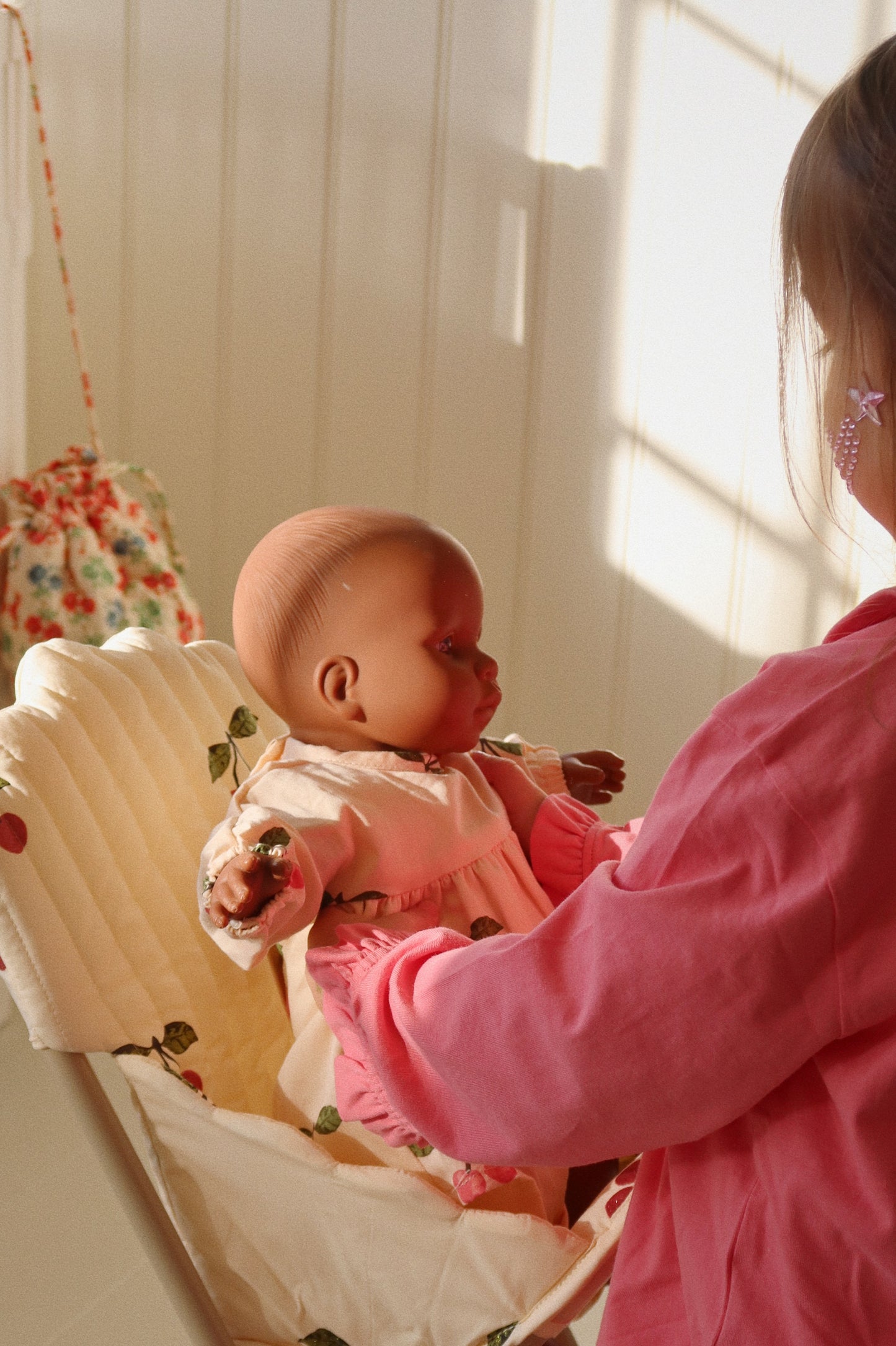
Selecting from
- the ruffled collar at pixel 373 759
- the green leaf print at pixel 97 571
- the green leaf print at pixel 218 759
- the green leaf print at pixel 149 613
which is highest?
the ruffled collar at pixel 373 759

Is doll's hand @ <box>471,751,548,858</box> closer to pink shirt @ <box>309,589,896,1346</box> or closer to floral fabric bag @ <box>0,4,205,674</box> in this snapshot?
pink shirt @ <box>309,589,896,1346</box>

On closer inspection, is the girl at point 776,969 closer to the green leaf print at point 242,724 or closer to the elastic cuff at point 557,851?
the elastic cuff at point 557,851

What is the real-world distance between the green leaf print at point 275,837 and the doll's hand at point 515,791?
262 mm

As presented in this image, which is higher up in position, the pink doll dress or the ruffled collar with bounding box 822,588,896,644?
the ruffled collar with bounding box 822,588,896,644

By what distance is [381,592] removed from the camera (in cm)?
92

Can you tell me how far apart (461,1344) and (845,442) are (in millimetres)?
564

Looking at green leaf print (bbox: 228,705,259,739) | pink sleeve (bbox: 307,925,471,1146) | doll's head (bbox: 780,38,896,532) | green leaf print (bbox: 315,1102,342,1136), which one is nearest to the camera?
doll's head (bbox: 780,38,896,532)

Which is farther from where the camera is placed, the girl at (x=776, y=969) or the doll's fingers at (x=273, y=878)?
the doll's fingers at (x=273, y=878)

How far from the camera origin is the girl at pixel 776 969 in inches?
19.5

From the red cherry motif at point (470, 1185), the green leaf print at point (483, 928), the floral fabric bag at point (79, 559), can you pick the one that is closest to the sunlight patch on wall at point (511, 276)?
the floral fabric bag at point (79, 559)

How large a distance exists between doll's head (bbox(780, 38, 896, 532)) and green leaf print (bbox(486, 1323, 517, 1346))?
0.50 meters

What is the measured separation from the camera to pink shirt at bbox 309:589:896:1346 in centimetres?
50

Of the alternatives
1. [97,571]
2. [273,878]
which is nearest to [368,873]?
[273,878]

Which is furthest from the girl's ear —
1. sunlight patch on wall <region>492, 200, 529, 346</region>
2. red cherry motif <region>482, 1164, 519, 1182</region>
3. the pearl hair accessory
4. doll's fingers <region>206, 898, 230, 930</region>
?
sunlight patch on wall <region>492, 200, 529, 346</region>
